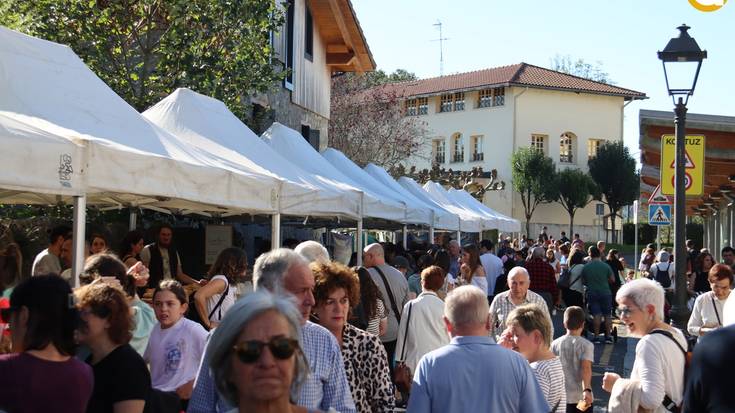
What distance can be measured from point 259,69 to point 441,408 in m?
12.3

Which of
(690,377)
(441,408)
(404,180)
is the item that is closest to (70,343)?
(441,408)

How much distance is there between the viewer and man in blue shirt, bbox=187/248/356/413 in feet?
11.4

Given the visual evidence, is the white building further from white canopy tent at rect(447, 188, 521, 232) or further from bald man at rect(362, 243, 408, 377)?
bald man at rect(362, 243, 408, 377)

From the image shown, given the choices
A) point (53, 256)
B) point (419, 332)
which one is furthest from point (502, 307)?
point (53, 256)

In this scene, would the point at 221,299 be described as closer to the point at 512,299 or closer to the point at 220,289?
the point at 220,289

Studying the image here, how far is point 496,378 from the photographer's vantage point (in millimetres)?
4609

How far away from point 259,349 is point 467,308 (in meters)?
2.13

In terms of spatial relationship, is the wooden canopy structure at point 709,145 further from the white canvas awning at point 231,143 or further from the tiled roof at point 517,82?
the tiled roof at point 517,82

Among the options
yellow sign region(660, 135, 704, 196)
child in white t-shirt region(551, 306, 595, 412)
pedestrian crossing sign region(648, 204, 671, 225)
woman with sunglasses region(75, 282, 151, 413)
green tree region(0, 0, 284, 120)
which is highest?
green tree region(0, 0, 284, 120)

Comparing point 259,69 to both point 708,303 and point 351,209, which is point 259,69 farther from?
point 708,303

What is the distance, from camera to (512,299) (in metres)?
9.10

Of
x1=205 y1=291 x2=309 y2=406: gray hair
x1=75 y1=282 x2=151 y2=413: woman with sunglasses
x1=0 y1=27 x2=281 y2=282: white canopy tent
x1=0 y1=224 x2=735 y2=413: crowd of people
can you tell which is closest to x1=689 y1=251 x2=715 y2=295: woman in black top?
x1=0 y1=224 x2=735 y2=413: crowd of people

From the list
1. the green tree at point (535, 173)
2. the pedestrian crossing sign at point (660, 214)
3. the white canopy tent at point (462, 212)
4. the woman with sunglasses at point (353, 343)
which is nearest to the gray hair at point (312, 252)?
the woman with sunglasses at point (353, 343)

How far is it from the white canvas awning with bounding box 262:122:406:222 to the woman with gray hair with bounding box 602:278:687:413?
8381 millimetres
